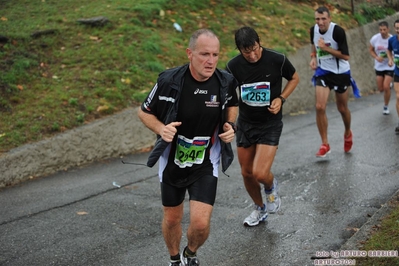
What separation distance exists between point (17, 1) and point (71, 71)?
13.1ft

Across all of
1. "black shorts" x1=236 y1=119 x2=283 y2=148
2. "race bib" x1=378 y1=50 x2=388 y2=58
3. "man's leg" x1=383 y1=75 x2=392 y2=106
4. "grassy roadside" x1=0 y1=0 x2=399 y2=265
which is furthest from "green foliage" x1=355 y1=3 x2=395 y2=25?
"black shorts" x1=236 y1=119 x2=283 y2=148

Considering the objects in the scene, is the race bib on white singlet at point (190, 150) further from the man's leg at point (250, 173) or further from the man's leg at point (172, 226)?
the man's leg at point (250, 173)

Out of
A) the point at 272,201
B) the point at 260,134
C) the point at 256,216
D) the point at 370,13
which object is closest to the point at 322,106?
the point at 260,134

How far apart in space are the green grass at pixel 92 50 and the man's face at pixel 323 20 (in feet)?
11.7

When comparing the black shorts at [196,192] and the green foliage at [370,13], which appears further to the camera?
the green foliage at [370,13]

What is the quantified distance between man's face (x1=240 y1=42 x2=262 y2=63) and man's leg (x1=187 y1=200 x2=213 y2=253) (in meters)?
1.83

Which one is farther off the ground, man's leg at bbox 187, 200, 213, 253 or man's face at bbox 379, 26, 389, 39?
man's leg at bbox 187, 200, 213, 253

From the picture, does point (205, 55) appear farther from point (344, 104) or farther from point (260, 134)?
point (344, 104)

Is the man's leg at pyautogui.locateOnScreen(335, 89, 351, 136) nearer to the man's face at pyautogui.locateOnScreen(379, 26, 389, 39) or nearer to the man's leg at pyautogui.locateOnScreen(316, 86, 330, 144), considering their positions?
Answer: the man's leg at pyautogui.locateOnScreen(316, 86, 330, 144)

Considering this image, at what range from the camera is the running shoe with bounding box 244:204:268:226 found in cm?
627

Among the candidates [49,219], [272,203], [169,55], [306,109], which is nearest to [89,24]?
[169,55]

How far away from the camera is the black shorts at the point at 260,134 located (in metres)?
6.24

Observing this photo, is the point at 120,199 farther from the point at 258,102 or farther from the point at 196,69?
the point at 196,69

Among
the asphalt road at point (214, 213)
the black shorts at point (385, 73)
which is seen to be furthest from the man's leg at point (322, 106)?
the black shorts at point (385, 73)
